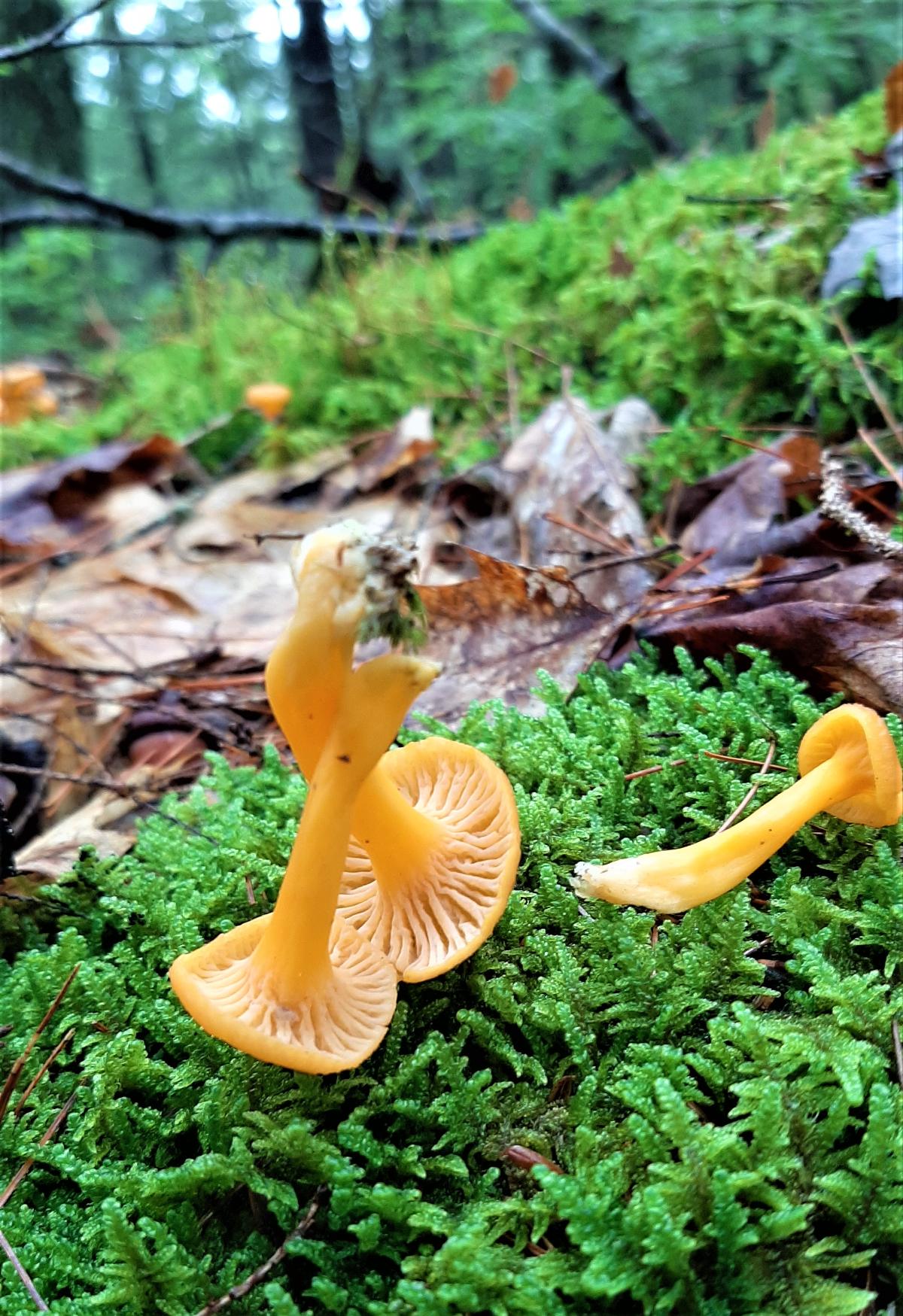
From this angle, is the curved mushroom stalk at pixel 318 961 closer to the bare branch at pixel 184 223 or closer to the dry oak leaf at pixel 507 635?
the dry oak leaf at pixel 507 635

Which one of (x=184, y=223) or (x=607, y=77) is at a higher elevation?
(x=607, y=77)

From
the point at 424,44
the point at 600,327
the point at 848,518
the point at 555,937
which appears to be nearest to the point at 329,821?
the point at 555,937

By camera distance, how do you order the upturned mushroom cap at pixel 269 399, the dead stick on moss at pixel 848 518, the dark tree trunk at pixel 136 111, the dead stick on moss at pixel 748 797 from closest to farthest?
1. the dead stick on moss at pixel 748 797
2. the dead stick on moss at pixel 848 518
3. the upturned mushroom cap at pixel 269 399
4. the dark tree trunk at pixel 136 111

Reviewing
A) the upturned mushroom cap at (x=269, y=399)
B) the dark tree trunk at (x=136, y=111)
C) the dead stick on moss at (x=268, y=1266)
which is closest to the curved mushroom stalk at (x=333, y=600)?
the dead stick on moss at (x=268, y=1266)

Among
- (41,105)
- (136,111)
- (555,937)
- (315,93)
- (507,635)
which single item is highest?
(136,111)

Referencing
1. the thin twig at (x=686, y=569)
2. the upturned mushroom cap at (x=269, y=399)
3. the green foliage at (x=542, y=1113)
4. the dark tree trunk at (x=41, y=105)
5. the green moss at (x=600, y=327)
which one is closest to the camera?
the green foliage at (x=542, y=1113)

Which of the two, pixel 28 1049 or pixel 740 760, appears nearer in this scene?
pixel 28 1049

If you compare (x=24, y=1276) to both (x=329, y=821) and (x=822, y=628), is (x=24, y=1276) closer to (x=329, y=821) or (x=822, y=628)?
(x=329, y=821)

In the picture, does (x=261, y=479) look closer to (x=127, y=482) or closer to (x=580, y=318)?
(x=127, y=482)
